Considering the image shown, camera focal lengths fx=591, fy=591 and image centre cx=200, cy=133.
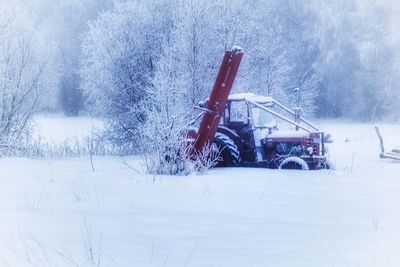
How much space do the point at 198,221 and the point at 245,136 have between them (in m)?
6.22

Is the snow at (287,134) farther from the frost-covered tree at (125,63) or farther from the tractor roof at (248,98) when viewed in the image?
the frost-covered tree at (125,63)

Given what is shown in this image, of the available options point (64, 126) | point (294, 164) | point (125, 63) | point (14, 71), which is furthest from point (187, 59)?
point (64, 126)

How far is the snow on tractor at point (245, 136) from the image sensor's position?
10891 millimetres

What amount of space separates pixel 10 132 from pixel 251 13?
10.7 m

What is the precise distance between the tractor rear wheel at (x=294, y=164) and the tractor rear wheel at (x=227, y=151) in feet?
2.90

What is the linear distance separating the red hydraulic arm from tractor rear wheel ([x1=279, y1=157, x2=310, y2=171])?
1415mm

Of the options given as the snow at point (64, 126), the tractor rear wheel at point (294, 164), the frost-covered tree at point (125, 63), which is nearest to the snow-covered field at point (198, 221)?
the tractor rear wheel at point (294, 164)

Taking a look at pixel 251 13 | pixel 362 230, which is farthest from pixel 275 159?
pixel 251 13

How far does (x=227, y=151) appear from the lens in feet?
36.7

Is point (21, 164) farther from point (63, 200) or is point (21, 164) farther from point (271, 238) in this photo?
point (271, 238)

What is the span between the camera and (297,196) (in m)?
7.14

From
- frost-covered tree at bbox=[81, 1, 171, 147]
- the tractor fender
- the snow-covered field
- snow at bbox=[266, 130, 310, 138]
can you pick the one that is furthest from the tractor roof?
frost-covered tree at bbox=[81, 1, 171, 147]

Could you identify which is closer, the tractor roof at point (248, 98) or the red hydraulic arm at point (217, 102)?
the red hydraulic arm at point (217, 102)

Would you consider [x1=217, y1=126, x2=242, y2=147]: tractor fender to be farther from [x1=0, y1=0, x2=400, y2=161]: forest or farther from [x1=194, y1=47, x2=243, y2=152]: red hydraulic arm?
[x1=0, y1=0, x2=400, y2=161]: forest
